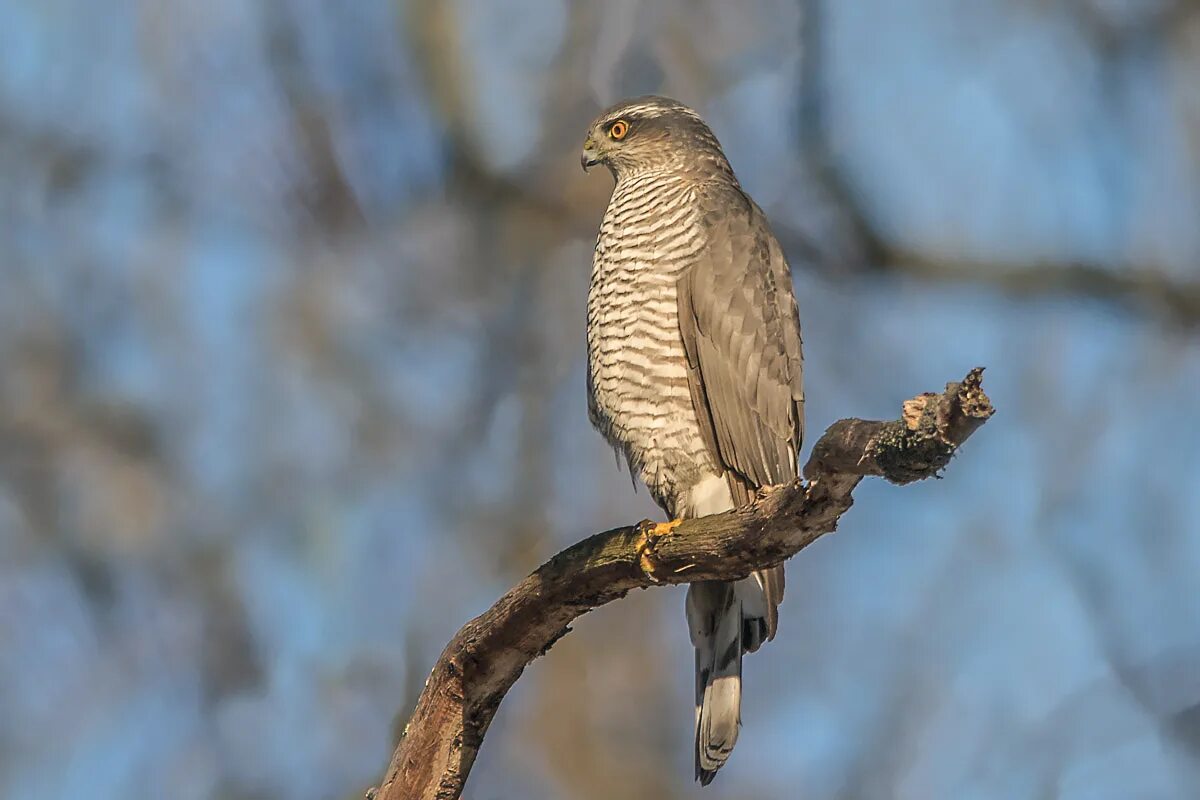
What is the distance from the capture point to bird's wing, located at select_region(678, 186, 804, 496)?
16.4 ft

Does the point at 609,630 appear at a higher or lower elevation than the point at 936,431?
higher

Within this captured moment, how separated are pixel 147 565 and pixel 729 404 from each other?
15.3 feet

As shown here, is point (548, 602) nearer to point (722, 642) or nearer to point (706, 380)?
point (722, 642)

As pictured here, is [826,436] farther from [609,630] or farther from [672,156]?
[609,630]

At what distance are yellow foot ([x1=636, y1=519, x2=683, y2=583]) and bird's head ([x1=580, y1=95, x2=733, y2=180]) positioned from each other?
6.85 feet

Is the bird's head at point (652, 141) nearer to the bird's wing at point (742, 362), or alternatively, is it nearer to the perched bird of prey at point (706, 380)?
the perched bird of prey at point (706, 380)

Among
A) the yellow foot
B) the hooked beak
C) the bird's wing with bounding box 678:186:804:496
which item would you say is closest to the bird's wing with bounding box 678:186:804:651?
the bird's wing with bounding box 678:186:804:496

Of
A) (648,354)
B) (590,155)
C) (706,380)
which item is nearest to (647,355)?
(648,354)

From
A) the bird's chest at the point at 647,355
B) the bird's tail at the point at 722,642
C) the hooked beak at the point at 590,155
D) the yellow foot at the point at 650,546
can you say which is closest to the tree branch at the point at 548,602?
the yellow foot at the point at 650,546

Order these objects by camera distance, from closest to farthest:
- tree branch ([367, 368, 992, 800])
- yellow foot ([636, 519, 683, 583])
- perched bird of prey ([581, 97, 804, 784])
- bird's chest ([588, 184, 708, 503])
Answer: tree branch ([367, 368, 992, 800]) → yellow foot ([636, 519, 683, 583]) → perched bird of prey ([581, 97, 804, 784]) → bird's chest ([588, 184, 708, 503])

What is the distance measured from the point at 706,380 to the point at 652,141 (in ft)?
5.07

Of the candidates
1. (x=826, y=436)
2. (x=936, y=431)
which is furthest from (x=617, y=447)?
(x=936, y=431)

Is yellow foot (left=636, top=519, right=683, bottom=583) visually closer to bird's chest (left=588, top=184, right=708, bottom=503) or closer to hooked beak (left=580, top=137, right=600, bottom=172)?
bird's chest (left=588, top=184, right=708, bottom=503)

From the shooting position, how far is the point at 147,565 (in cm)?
810
